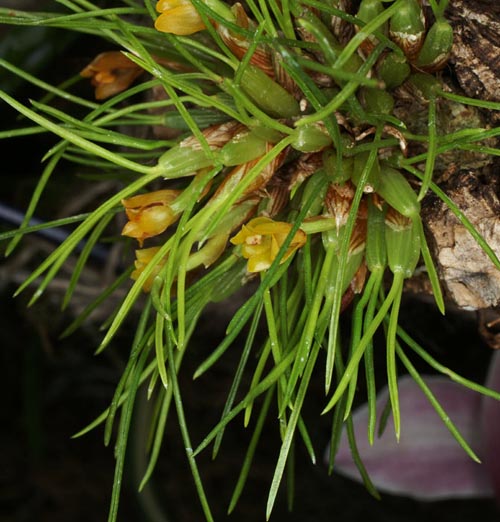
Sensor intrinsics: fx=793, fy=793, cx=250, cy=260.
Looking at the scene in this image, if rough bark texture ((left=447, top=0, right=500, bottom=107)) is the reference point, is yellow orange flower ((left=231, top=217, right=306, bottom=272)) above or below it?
below

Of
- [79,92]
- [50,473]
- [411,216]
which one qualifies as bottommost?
[50,473]

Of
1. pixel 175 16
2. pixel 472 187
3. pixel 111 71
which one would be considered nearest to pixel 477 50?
pixel 472 187

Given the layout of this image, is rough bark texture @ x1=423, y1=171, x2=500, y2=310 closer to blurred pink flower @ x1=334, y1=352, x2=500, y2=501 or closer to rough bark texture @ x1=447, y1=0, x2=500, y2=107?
rough bark texture @ x1=447, y1=0, x2=500, y2=107

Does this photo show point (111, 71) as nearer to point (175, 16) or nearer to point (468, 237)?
point (175, 16)

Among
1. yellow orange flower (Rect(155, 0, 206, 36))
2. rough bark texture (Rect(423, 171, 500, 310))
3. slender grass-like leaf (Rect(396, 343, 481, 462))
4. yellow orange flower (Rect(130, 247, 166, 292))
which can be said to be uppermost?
yellow orange flower (Rect(155, 0, 206, 36))

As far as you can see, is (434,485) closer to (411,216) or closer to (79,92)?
(411,216)

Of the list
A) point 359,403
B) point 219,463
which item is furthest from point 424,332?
point 219,463

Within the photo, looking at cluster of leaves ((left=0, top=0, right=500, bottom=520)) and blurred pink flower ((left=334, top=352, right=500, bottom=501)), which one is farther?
blurred pink flower ((left=334, top=352, right=500, bottom=501))

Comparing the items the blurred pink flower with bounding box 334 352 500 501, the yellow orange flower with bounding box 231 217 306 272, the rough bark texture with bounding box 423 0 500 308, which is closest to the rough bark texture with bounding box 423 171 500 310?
the rough bark texture with bounding box 423 0 500 308
